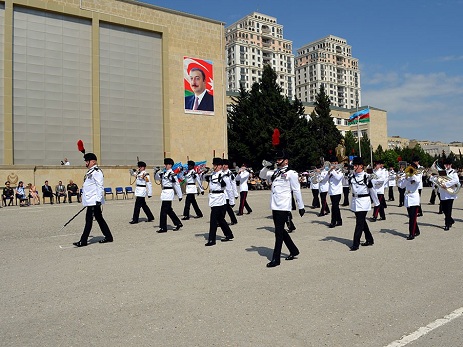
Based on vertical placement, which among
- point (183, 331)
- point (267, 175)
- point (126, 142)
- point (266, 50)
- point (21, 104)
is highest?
point (266, 50)

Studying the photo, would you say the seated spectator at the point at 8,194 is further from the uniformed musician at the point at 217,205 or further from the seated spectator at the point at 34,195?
the uniformed musician at the point at 217,205

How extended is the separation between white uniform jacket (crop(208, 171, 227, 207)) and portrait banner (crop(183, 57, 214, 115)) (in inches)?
1087

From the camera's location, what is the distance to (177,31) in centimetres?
3775

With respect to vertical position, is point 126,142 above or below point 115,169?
above

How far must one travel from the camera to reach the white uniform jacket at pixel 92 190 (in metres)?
10.3

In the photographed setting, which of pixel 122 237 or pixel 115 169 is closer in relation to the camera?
pixel 122 237

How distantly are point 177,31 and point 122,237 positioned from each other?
3009 centimetres

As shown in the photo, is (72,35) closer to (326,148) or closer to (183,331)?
(183,331)

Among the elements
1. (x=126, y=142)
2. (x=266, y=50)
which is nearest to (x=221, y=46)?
(x=126, y=142)

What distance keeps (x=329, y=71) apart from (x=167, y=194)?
5939 inches

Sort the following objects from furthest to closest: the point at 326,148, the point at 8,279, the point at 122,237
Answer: the point at 326,148
the point at 122,237
the point at 8,279

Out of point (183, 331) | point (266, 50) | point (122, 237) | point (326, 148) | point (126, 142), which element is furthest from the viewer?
point (266, 50)

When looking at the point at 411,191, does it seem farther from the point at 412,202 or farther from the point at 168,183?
the point at 168,183

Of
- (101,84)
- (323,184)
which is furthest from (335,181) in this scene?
(101,84)
